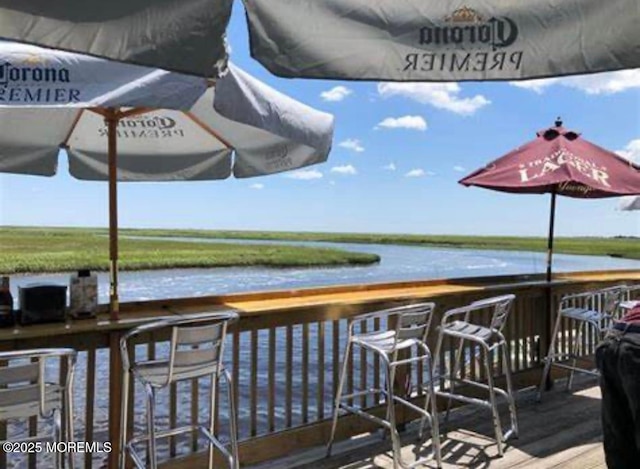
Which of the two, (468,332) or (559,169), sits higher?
(559,169)

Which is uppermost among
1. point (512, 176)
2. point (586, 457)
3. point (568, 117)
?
point (568, 117)

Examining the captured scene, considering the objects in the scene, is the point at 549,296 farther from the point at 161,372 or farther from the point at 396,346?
the point at 161,372

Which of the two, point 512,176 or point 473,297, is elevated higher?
point 512,176

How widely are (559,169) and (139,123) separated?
119 inches

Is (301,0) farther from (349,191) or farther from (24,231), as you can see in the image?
(24,231)

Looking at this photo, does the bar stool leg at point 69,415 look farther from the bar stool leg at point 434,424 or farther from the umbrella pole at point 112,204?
the bar stool leg at point 434,424

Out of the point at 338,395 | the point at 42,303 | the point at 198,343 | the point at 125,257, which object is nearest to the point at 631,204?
the point at 338,395

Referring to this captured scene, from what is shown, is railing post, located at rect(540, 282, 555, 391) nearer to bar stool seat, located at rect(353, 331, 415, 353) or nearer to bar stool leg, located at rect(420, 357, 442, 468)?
bar stool leg, located at rect(420, 357, 442, 468)

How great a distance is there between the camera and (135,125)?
3.94 meters

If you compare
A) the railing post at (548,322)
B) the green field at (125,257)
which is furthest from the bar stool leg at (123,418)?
the green field at (125,257)

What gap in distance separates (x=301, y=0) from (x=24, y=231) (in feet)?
271

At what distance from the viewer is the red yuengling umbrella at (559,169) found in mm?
4230

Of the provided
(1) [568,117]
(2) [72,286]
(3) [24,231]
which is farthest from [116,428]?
(3) [24,231]

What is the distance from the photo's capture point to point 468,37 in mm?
1718
